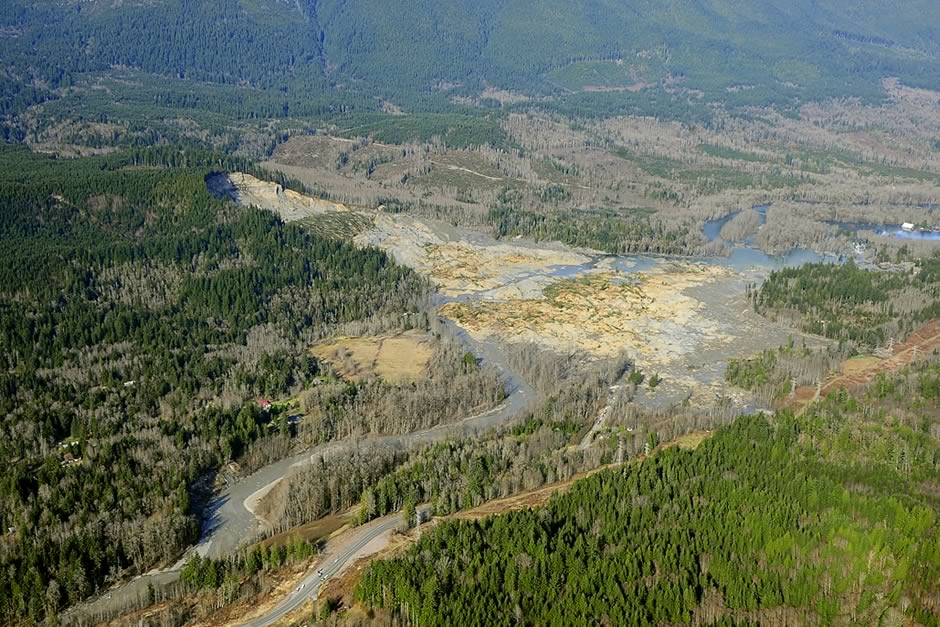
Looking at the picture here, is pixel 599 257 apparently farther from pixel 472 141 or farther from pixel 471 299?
pixel 472 141

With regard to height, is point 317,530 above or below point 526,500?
below

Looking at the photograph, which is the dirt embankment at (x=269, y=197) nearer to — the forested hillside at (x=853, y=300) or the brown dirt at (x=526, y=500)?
the forested hillside at (x=853, y=300)

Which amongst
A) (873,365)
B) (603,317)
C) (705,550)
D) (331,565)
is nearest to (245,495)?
(331,565)

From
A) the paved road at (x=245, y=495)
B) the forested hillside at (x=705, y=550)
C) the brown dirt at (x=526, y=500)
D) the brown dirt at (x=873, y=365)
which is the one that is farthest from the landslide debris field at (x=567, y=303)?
the forested hillside at (x=705, y=550)

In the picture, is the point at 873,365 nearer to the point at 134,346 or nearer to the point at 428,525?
the point at 428,525

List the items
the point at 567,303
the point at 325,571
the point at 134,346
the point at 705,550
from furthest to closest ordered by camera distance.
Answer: the point at 567,303
the point at 134,346
the point at 325,571
the point at 705,550
